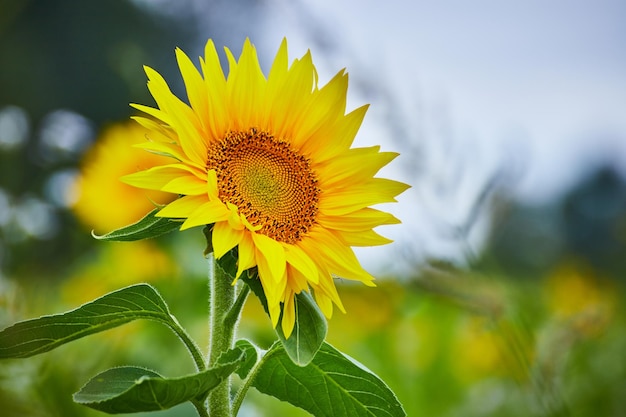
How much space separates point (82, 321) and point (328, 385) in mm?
138

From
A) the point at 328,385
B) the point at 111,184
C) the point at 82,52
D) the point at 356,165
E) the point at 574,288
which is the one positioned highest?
the point at 82,52

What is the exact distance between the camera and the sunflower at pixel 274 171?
365 millimetres

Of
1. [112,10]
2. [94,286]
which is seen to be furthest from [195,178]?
[112,10]

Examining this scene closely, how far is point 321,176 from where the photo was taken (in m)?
0.42

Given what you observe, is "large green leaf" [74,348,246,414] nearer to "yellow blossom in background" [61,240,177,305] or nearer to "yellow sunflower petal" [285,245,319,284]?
"yellow sunflower petal" [285,245,319,284]

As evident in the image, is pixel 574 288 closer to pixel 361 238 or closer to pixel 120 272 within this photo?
pixel 120 272

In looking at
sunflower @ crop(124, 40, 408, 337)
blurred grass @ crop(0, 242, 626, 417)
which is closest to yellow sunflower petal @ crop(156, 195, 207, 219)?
sunflower @ crop(124, 40, 408, 337)

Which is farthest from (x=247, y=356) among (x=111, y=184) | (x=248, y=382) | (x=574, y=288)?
(x=574, y=288)

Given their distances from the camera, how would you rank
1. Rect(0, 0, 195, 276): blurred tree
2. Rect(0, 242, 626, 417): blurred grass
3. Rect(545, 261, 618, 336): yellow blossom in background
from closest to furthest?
1. Rect(0, 242, 626, 417): blurred grass
2. Rect(545, 261, 618, 336): yellow blossom in background
3. Rect(0, 0, 195, 276): blurred tree

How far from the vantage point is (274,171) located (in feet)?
1.40

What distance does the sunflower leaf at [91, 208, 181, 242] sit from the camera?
1.20ft

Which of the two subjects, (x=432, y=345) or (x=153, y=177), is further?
(x=432, y=345)

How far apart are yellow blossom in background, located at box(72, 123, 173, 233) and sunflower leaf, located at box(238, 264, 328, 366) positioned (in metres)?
0.68

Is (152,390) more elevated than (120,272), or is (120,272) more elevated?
(120,272)
